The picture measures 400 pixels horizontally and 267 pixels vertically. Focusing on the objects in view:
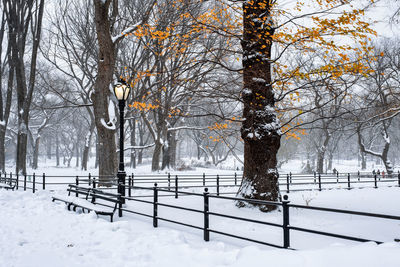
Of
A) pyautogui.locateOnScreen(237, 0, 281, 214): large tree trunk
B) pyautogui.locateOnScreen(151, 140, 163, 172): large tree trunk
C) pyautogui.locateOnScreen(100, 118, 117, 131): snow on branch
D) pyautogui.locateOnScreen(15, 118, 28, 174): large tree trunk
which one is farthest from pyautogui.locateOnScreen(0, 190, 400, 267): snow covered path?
pyautogui.locateOnScreen(151, 140, 163, 172): large tree trunk

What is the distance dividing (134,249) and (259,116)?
6.26m

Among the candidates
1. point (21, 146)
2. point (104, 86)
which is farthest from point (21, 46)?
point (104, 86)

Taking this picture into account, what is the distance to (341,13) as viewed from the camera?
1000 centimetres

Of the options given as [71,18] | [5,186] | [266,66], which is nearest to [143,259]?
[266,66]

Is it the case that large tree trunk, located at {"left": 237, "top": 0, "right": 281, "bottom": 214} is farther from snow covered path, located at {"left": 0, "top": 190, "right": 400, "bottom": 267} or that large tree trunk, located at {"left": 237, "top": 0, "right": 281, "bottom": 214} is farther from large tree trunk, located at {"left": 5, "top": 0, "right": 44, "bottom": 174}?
large tree trunk, located at {"left": 5, "top": 0, "right": 44, "bottom": 174}

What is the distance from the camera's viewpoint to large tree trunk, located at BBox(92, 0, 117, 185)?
17.0m

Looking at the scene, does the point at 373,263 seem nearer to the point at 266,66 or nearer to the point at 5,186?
the point at 266,66

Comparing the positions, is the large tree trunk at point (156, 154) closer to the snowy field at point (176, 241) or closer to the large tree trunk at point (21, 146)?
the large tree trunk at point (21, 146)

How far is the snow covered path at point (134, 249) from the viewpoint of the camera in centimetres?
445

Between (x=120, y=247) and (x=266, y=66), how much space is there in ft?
25.0

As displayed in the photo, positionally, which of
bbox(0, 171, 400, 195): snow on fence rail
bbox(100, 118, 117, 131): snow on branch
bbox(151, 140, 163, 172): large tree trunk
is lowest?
bbox(0, 171, 400, 195): snow on fence rail

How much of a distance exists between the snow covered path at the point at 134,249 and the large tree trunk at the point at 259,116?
3.88 metres

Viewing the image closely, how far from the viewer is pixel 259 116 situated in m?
11.1

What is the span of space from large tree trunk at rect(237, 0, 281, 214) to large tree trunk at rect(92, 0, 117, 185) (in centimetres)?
818
